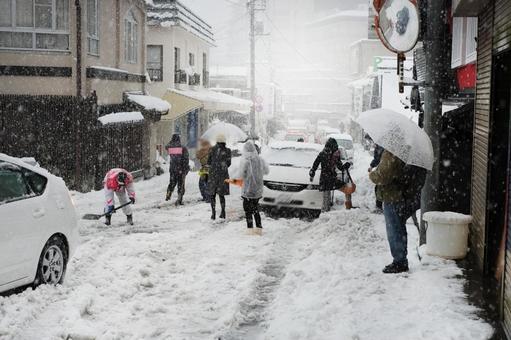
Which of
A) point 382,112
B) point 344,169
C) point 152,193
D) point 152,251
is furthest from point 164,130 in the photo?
point 382,112

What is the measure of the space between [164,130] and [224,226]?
1986 cm

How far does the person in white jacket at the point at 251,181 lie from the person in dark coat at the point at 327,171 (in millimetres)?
2332

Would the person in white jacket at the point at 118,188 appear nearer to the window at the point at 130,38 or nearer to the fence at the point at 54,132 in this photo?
the fence at the point at 54,132

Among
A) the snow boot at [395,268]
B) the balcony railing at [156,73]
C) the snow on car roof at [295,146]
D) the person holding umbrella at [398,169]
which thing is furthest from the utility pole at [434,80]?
the balcony railing at [156,73]

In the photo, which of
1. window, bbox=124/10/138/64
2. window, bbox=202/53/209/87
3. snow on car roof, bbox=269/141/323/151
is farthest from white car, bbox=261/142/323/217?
window, bbox=202/53/209/87

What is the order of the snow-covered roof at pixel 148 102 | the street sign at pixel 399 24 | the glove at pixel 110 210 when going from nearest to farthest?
1. the street sign at pixel 399 24
2. the glove at pixel 110 210
3. the snow-covered roof at pixel 148 102

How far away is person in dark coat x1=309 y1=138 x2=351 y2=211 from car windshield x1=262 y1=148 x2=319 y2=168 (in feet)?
3.86

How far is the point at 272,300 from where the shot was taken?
289 inches

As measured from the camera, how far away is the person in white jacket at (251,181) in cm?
1171

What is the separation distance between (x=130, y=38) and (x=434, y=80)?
1610 cm

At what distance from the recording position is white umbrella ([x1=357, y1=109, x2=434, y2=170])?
758 centimetres

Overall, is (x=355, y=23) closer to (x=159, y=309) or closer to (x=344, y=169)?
(x=344, y=169)

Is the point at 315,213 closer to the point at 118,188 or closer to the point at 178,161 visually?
the point at 178,161

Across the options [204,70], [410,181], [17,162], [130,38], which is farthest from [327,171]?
[204,70]
